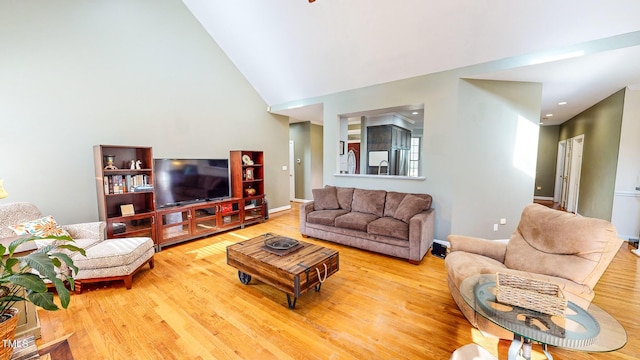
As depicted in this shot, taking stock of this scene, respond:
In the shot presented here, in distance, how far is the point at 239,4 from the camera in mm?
3838

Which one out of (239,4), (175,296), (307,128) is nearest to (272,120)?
(307,128)

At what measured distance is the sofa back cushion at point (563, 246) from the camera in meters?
1.70

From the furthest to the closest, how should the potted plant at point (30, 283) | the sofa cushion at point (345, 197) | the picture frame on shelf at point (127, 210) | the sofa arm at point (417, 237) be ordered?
the sofa cushion at point (345, 197) → the picture frame on shelf at point (127, 210) → the sofa arm at point (417, 237) → the potted plant at point (30, 283)

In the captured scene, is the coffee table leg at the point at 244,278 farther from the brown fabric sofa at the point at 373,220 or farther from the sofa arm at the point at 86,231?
the sofa arm at the point at 86,231

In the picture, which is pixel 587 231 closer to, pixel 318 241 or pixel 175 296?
pixel 318 241

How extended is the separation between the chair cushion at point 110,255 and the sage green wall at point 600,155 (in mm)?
6830

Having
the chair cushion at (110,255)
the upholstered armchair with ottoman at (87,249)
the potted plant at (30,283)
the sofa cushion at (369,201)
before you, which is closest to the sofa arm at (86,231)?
the upholstered armchair with ottoman at (87,249)

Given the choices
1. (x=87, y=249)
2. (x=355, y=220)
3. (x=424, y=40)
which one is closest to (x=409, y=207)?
(x=355, y=220)

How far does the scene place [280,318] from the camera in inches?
84.6

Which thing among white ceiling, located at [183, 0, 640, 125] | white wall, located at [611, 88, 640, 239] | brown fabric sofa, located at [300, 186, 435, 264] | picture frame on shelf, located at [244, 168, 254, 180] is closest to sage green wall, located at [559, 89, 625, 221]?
white wall, located at [611, 88, 640, 239]

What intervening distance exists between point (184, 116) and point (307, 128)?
12.0 ft

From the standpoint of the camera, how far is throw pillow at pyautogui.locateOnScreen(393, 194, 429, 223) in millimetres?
3534

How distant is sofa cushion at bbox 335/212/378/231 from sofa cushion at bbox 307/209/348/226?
0.11 m

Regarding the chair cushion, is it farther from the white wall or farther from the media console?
the white wall
